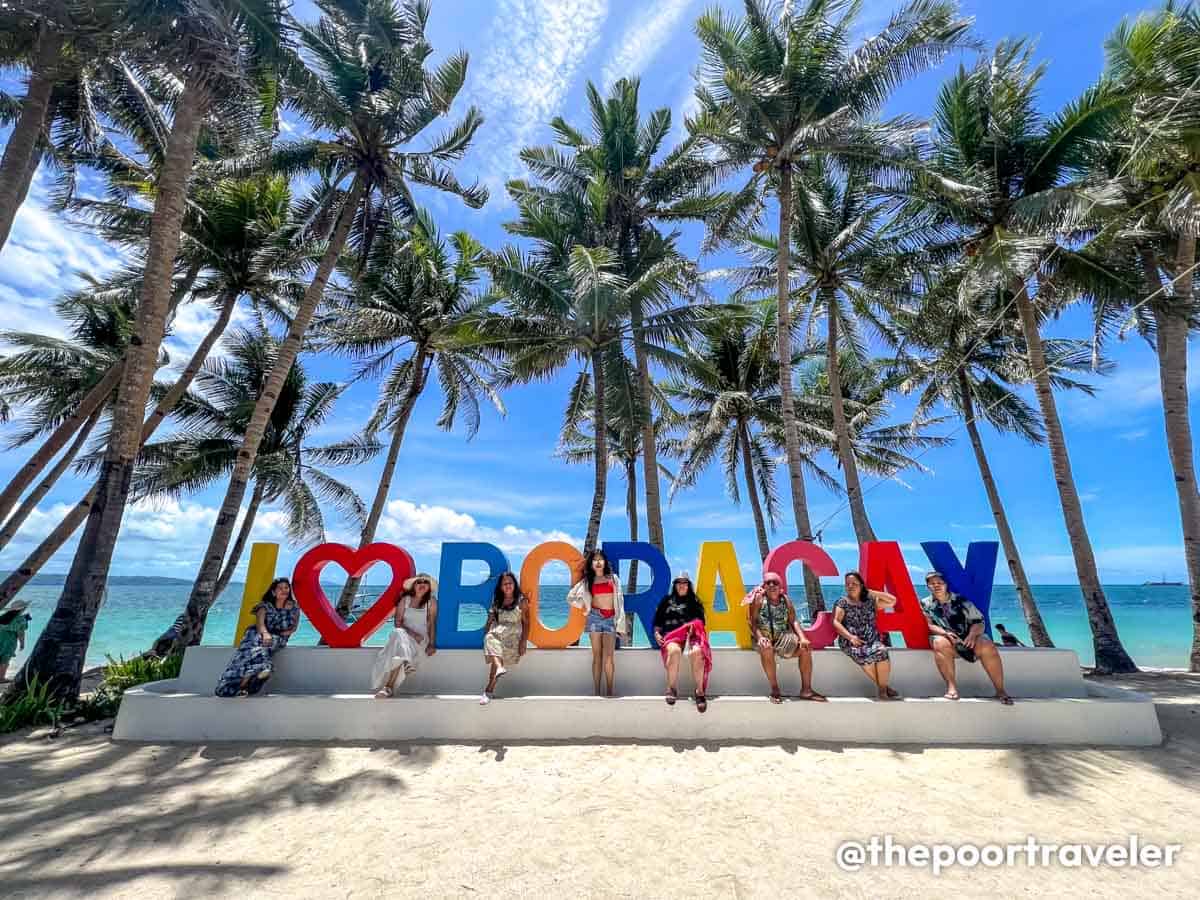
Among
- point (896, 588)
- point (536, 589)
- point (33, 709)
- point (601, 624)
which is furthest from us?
point (536, 589)

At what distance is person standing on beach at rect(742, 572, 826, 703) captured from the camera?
674cm

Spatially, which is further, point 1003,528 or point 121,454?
point 1003,528

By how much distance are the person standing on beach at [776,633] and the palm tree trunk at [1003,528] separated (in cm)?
986

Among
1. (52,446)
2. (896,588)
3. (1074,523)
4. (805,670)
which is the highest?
(52,446)

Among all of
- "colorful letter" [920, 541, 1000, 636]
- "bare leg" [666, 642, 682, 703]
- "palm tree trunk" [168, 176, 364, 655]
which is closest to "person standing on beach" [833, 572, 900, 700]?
"colorful letter" [920, 541, 1000, 636]

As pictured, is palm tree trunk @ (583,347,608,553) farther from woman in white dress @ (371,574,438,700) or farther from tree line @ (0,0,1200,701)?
woman in white dress @ (371,574,438,700)

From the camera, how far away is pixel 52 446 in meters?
11.1

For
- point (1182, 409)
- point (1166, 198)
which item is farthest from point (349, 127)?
point (1182, 409)

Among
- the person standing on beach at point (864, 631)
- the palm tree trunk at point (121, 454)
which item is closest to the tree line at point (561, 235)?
the palm tree trunk at point (121, 454)

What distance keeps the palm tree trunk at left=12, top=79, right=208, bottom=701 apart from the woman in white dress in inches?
147

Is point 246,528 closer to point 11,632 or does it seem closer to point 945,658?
point 11,632

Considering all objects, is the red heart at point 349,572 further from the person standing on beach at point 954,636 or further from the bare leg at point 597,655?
the person standing on beach at point 954,636

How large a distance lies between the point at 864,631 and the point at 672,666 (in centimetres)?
261

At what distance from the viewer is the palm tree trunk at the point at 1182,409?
1080cm
